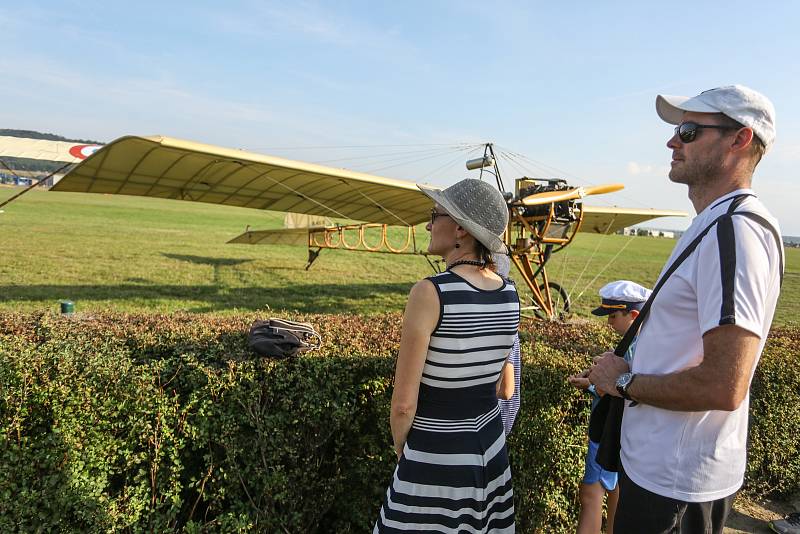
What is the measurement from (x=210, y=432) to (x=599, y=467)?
1986 millimetres

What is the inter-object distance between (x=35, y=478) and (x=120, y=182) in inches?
234

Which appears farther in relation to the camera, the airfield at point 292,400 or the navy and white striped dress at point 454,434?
the airfield at point 292,400

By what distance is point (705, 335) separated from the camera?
122 cm

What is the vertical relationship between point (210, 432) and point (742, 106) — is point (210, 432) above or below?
below

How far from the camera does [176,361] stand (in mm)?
2424

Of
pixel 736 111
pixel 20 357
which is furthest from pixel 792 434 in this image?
pixel 20 357

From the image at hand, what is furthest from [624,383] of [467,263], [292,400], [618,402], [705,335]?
[292,400]

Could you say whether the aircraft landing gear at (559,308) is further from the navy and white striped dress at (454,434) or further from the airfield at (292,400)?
the navy and white striped dress at (454,434)

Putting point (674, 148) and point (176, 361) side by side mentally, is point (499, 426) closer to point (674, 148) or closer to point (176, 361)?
point (674, 148)

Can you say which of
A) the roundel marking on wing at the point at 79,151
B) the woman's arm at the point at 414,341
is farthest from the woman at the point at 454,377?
the roundel marking on wing at the point at 79,151

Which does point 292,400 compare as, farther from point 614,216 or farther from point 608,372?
point 614,216

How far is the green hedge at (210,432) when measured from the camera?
209 cm

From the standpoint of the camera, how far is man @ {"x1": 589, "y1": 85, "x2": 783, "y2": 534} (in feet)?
3.94

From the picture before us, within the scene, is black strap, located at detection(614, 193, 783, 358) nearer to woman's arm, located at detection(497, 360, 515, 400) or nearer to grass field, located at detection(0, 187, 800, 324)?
woman's arm, located at detection(497, 360, 515, 400)
